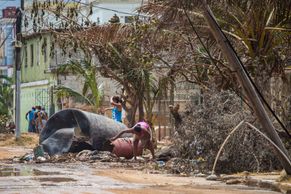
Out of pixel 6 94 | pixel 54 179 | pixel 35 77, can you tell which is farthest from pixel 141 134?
pixel 6 94

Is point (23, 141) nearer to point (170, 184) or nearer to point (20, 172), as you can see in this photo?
point (20, 172)

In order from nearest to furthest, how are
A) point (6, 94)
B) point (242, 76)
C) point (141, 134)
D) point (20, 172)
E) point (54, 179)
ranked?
1. point (242, 76)
2. point (54, 179)
3. point (20, 172)
4. point (141, 134)
5. point (6, 94)

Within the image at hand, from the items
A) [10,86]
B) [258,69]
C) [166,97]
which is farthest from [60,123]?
[10,86]

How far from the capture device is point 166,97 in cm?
2797

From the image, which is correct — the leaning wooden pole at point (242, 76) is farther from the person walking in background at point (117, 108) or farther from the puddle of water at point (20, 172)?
the person walking in background at point (117, 108)

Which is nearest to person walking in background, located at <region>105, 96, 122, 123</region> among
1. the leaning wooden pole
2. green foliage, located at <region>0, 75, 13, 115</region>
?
the leaning wooden pole

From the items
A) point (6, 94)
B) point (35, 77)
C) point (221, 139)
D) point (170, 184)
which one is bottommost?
point (170, 184)

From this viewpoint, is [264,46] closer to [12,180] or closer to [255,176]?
[255,176]

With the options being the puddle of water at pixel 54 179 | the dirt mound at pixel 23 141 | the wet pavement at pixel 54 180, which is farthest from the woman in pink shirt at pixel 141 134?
the dirt mound at pixel 23 141

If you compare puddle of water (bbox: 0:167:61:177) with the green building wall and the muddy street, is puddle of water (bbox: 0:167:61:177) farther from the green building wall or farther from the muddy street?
the green building wall

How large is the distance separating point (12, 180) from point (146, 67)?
1031 centimetres

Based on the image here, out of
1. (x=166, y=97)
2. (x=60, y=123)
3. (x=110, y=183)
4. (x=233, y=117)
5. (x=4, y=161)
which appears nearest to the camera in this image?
(x=110, y=183)

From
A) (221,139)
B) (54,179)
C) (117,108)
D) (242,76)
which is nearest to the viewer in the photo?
(242,76)

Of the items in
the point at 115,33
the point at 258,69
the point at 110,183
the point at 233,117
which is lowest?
the point at 110,183
